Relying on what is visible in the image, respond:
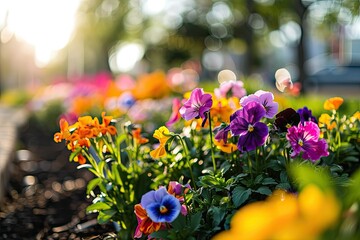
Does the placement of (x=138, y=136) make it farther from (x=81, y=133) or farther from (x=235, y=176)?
(x=235, y=176)

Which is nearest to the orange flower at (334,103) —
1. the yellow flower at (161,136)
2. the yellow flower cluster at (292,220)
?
the yellow flower at (161,136)

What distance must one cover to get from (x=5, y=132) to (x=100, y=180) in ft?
17.9

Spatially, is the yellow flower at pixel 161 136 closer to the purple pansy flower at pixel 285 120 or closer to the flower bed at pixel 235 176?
the flower bed at pixel 235 176

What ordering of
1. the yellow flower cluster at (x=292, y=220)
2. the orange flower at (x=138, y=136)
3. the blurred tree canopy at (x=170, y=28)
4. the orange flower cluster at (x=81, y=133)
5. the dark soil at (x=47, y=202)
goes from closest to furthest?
the yellow flower cluster at (x=292, y=220) < the orange flower cluster at (x=81, y=133) < the orange flower at (x=138, y=136) < the dark soil at (x=47, y=202) < the blurred tree canopy at (x=170, y=28)

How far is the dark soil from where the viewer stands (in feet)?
11.5

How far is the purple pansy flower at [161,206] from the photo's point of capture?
A: 1972mm

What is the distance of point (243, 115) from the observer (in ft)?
7.16

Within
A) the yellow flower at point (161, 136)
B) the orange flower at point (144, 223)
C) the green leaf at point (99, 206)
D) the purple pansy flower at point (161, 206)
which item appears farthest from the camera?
the green leaf at point (99, 206)

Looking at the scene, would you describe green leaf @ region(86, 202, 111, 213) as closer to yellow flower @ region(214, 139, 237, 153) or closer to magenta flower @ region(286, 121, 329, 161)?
yellow flower @ region(214, 139, 237, 153)

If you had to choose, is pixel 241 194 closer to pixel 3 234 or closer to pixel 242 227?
pixel 242 227

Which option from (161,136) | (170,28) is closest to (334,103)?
(161,136)

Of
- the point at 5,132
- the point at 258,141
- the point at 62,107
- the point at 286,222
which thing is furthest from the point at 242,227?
the point at 62,107

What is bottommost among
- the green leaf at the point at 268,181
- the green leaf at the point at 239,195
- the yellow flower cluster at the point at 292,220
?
the green leaf at the point at 239,195

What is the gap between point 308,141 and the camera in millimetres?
2219
